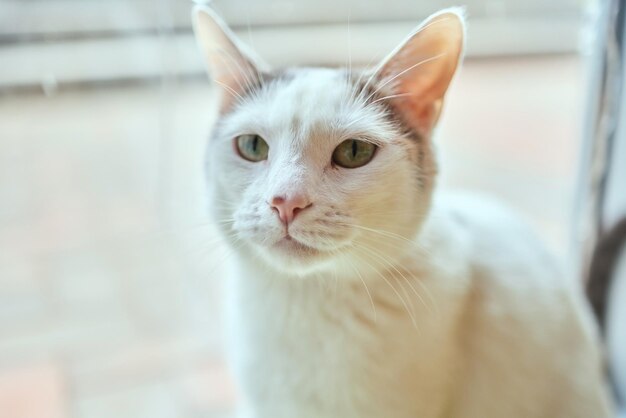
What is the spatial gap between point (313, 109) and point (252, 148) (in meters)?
0.12

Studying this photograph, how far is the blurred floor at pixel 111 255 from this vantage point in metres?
1.21

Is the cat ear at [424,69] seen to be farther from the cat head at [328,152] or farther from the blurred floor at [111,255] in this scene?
the blurred floor at [111,255]

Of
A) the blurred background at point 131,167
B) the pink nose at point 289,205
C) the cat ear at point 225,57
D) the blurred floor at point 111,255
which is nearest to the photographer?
the pink nose at point 289,205

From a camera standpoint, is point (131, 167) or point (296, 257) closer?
point (296, 257)

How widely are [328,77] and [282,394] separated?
505mm


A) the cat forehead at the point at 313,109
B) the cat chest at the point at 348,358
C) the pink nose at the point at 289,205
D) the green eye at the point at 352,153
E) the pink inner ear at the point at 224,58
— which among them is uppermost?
the pink inner ear at the point at 224,58

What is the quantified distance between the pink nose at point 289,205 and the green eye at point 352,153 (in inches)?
4.2

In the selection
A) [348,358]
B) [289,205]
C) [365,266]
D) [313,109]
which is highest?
[313,109]

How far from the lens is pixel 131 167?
136 cm

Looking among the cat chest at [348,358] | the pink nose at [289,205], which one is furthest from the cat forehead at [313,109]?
the cat chest at [348,358]

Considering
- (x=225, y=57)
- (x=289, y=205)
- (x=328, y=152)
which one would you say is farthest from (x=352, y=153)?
(x=225, y=57)

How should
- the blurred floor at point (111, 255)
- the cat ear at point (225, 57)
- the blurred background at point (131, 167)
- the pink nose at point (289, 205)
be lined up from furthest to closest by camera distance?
the blurred floor at point (111, 255) < the blurred background at point (131, 167) < the cat ear at point (225, 57) < the pink nose at point (289, 205)

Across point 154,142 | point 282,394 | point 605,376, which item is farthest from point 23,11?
point 605,376

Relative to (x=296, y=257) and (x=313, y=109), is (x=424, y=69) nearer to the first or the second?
(x=313, y=109)
